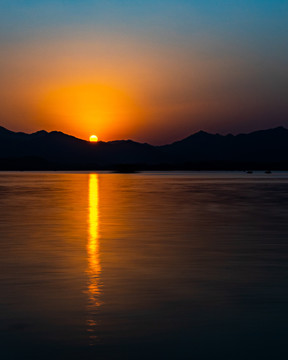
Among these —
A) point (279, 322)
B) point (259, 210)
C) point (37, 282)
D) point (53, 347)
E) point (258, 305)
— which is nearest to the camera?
point (53, 347)

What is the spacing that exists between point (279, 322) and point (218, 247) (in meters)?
12.1

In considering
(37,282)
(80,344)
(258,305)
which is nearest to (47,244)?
(37,282)

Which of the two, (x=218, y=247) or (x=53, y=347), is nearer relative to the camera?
(x=53, y=347)

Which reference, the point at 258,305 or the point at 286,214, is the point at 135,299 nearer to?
the point at 258,305

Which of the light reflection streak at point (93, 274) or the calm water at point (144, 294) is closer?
the calm water at point (144, 294)

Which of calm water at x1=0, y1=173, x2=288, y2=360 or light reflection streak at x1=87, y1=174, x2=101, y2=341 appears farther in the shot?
light reflection streak at x1=87, y1=174, x2=101, y2=341

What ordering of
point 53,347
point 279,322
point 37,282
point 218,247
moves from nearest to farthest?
point 53,347 < point 279,322 < point 37,282 < point 218,247

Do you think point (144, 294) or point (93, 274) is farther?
point (93, 274)

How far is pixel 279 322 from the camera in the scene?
41.7ft

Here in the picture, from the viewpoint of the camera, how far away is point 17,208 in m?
49.4

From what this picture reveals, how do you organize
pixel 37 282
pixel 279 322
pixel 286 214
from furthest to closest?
pixel 286 214 < pixel 37 282 < pixel 279 322

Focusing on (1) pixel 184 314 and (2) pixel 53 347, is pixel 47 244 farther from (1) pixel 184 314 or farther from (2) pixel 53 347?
(2) pixel 53 347

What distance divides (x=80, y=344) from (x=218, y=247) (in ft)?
47.2

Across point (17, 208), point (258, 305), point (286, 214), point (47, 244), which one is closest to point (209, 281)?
point (258, 305)
